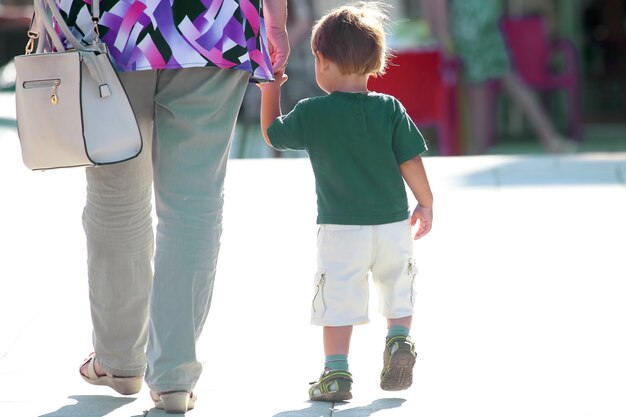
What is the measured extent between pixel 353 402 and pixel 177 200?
2.46 ft

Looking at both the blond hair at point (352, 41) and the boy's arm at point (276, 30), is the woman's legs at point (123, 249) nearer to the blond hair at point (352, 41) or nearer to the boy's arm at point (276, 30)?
the boy's arm at point (276, 30)

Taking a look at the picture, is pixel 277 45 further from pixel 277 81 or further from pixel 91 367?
pixel 91 367

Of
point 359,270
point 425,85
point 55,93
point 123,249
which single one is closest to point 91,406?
point 123,249

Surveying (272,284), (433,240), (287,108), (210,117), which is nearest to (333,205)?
(210,117)

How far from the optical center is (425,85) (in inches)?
357

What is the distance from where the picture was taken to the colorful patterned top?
3102 millimetres

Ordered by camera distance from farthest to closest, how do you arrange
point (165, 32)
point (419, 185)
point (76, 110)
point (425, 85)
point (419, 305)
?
point (425, 85), point (419, 305), point (419, 185), point (165, 32), point (76, 110)

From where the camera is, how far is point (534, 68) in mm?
9578

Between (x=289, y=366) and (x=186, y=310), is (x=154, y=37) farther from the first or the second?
(x=289, y=366)

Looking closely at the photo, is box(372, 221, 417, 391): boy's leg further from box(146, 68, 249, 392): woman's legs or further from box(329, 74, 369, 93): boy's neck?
box(146, 68, 249, 392): woman's legs

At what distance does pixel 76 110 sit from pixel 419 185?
3.20ft

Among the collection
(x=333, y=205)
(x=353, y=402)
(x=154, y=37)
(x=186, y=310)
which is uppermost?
(x=154, y=37)

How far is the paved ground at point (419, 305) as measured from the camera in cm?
352

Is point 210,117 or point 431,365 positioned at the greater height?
point 210,117
